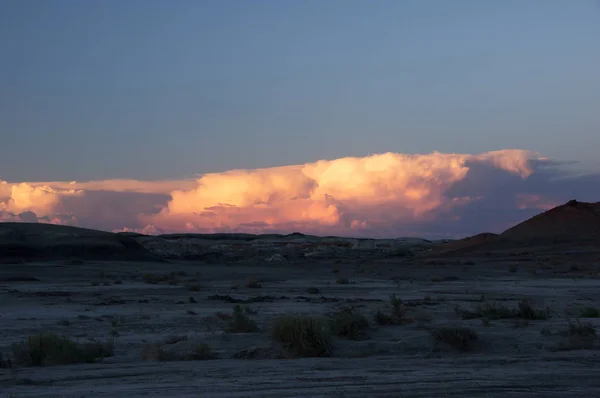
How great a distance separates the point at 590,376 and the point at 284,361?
5.97 metres

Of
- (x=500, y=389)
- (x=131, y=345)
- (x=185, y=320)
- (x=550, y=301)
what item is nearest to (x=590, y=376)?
(x=500, y=389)

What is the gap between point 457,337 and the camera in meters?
18.3

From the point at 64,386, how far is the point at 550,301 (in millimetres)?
25674

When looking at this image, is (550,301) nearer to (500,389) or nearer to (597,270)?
(500,389)

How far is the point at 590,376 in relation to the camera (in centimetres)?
1434

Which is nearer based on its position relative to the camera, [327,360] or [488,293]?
[327,360]

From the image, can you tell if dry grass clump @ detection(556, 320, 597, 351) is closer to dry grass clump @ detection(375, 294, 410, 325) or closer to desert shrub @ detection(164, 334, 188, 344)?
dry grass clump @ detection(375, 294, 410, 325)

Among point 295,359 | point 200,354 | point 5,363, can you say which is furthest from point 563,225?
point 5,363

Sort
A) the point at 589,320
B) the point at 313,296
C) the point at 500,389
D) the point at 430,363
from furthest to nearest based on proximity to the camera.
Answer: the point at 313,296, the point at 589,320, the point at 430,363, the point at 500,389

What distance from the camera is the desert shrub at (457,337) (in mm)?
18280

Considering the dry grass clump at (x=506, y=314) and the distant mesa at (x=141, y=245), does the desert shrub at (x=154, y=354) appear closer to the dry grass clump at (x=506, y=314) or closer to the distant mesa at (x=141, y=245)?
the dry grass clump at (x=506, y=314)

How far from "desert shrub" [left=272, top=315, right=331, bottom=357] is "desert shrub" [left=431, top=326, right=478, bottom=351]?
8.57ft

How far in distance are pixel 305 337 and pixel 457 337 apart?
3.50 m

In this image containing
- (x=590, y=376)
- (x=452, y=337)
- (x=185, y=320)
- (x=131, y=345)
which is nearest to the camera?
(x=590, y=376)
